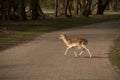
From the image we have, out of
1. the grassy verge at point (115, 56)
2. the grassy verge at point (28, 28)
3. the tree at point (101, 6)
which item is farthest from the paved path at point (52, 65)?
the tree at point (101, 6)

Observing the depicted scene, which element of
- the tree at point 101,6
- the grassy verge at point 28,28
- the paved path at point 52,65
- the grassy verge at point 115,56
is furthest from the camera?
the tree at point 101,6

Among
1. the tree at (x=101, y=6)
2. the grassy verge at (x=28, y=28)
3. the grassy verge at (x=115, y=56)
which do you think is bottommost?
the tree at (x=101, y=6)

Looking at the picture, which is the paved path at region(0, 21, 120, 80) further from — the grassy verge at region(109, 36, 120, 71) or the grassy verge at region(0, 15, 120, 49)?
the grassy verge at region(0, 15, 120, 49)

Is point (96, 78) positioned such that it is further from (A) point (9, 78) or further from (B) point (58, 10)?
(B) point (58, 10)

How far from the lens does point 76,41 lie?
18.5 metres

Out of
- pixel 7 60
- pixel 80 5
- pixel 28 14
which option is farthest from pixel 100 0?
pixel 7 60

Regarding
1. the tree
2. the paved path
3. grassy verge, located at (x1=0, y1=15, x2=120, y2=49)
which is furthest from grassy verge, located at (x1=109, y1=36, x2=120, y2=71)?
the tree

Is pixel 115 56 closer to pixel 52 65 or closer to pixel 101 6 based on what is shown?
pixel 52 65

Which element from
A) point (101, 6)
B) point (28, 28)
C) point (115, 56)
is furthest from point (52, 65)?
point (101, 6)

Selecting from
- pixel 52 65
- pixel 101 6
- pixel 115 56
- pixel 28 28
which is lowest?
pixel 101 6

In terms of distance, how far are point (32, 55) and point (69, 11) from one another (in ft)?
152

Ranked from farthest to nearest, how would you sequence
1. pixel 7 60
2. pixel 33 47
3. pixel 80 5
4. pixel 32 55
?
pixel 80 5 < pixel 33 47 < pixel 32 55 < pixel 7 60

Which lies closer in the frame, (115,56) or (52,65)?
(52,65)

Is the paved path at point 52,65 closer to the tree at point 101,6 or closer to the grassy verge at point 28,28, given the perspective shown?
the grassy verge at point 28,28
